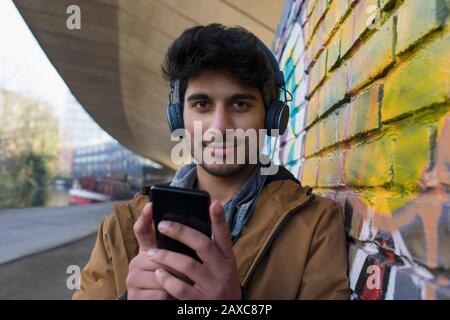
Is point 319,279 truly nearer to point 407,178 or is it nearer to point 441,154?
point 407,178

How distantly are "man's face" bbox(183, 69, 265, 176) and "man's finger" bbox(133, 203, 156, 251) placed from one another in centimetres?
56

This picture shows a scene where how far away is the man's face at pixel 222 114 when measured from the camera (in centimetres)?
149

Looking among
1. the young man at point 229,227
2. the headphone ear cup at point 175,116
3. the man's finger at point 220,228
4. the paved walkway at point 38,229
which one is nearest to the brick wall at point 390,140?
the young man at point 229,227

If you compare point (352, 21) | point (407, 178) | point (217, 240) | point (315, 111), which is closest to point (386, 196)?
point (407, 178)

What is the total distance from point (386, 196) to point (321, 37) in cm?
125

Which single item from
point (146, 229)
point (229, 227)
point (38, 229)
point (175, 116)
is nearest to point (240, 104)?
point (175, 116)

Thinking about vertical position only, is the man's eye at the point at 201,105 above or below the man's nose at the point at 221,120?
above

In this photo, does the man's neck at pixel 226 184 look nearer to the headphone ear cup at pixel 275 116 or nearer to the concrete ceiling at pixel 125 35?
the headphone ear cup at pixel 275 116

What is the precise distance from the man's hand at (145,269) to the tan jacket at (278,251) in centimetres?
36

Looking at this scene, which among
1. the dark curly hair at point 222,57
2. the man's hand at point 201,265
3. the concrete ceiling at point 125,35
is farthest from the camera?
the concrete ceiling at point 125,35

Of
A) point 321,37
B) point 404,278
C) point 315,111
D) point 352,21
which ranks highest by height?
point 321,37

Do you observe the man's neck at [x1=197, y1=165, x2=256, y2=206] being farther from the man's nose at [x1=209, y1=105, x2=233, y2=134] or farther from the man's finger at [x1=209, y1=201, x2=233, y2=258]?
the man's finger at [x1=209, y1=201, x2=233, y2=258]

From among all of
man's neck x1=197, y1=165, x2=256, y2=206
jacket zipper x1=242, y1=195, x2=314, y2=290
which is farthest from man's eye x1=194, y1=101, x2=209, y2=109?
Result: jacket zipper x1=242, y1=195, x2=314, y2=290
